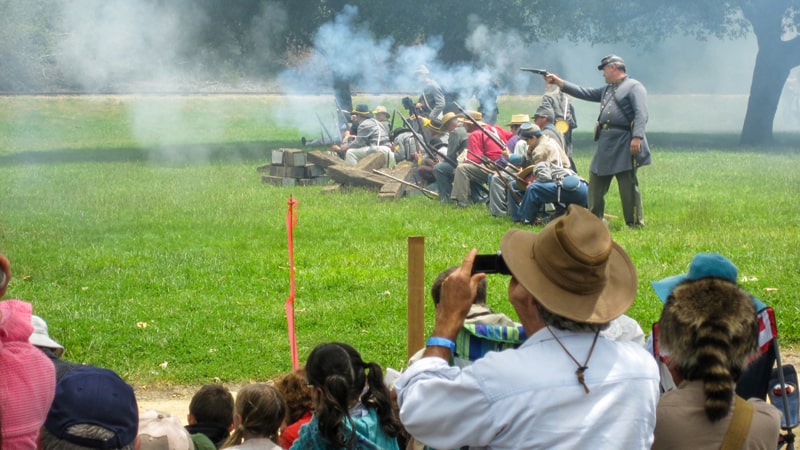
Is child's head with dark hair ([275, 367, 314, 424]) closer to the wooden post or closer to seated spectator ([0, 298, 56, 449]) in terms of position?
the wooden post

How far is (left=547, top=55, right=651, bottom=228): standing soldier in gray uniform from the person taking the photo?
11.5m

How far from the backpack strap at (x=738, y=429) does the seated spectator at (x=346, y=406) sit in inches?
51.6

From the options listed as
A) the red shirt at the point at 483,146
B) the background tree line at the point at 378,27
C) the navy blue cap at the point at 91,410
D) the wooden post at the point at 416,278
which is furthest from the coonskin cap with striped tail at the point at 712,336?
the background tree line at the point at 378,27

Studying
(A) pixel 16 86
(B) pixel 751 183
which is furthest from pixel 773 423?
(A) pixel 16 86

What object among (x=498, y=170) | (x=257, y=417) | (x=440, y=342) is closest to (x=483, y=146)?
(x=498, y=170)

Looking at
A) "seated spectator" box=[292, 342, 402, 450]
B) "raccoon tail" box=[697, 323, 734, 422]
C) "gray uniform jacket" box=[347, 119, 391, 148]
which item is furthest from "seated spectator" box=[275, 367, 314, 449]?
"gray uniform jacket" box=[347, 119, 391, 148]

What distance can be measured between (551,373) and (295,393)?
202 centimetres

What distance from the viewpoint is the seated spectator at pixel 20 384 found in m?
2.82

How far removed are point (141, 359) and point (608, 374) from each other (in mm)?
4872

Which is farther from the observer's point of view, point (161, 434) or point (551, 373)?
point (161, 434)

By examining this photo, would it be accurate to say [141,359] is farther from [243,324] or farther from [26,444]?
[26,444]

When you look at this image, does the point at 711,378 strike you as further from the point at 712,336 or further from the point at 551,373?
the point at 551,373

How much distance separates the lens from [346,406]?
146 inches

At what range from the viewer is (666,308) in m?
3.18
